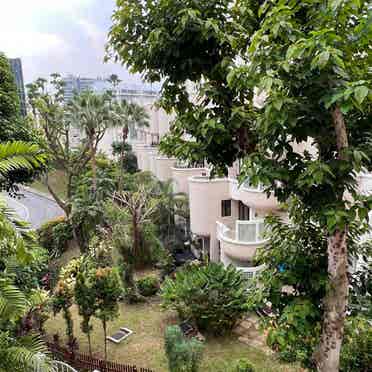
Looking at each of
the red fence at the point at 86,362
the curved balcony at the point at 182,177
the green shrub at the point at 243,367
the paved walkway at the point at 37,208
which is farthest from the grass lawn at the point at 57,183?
the green shrub at the point at 243,367

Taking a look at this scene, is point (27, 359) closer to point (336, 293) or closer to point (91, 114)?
point (336, 293)

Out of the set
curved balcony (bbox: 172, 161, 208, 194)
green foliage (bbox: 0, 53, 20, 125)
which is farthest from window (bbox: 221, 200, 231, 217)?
green foliage (bbox: 0, 53, 20, 125)

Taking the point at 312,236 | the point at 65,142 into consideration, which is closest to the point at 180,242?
the point at 65,142

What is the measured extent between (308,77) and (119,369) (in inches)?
316

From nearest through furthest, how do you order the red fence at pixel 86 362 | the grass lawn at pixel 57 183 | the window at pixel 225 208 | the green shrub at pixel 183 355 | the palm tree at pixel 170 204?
the green shrub at pixel 183 355, the red fence at pixel 86 362, the window at pixel 225 208, the palm tree at pixel 170 204, the grass lawn at pixel 57 183

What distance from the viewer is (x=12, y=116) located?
354 inches

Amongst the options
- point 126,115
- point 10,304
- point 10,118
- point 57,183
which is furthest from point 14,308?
point 57,183

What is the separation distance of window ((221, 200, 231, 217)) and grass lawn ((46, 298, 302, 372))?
19.0 feet

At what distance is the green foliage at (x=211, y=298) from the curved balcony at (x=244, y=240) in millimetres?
1388

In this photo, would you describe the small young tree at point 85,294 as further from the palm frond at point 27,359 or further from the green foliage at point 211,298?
the green foliage at point 211,298

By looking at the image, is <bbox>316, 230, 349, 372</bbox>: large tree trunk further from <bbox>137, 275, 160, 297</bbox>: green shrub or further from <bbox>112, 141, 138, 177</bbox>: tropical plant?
<bbox>112, 141, 138, 177</bbox>: tropical plant

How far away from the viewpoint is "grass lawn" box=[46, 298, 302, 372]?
28.6ft

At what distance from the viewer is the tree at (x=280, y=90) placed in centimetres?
279

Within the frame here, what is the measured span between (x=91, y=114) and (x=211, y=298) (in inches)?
554
